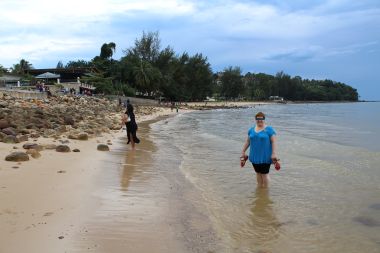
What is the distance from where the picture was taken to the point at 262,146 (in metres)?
7.90

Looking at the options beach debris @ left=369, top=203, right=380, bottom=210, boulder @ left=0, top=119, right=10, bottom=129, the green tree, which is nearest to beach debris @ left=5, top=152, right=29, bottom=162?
boulder @ left=0, top=119, right=10, bottom=129

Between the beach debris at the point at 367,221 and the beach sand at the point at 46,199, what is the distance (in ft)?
13.5

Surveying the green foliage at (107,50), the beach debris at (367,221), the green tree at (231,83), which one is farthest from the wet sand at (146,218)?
the green tree at (231,83)

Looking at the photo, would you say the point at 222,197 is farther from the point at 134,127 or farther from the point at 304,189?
the point at 134,127

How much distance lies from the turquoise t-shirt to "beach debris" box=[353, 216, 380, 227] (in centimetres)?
184

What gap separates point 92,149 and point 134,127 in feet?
5.56

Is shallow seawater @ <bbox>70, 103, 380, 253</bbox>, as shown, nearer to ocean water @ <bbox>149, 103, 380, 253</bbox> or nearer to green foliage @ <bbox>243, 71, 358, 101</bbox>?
ocean water @ <bbox>149, 103, 380, 253</bbox>

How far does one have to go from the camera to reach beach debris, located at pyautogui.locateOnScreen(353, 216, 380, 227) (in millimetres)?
6502

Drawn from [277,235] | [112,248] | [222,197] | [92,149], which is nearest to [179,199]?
[222,197]

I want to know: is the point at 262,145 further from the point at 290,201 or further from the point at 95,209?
the point at 95,209

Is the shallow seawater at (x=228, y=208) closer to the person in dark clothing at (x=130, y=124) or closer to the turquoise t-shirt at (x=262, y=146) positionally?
the turquoise t-shirt at (x=262, y=146)

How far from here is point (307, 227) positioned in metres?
6.27

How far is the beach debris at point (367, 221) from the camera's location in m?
6.50

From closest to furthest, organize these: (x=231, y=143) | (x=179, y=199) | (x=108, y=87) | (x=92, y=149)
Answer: (x=179, y=199) < (x=92, y=149) < (x=231, y=143) < (x=108, y=87)
